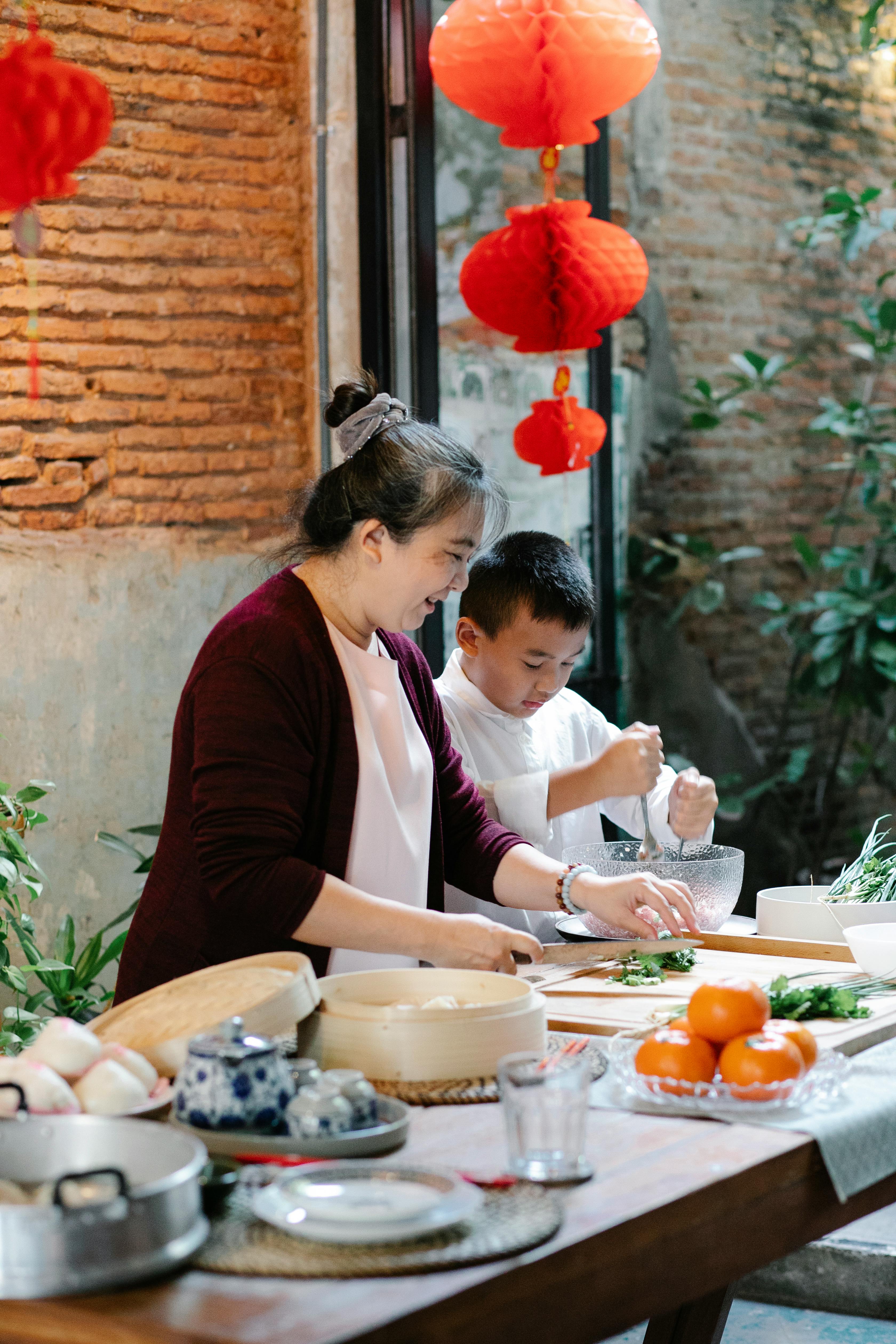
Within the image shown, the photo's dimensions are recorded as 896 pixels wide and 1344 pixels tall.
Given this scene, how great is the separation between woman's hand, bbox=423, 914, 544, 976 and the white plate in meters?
0.59

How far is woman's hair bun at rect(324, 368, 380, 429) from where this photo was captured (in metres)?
2.17

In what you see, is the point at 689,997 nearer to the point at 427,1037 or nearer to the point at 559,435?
the point at 427,1037

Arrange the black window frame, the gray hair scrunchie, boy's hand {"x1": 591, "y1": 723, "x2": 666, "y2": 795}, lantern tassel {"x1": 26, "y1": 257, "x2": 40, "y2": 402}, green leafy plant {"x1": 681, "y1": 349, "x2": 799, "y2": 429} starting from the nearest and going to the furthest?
the gray hair scrunchie < boy's hand {"x1": 591, "y1": 723, "x2": 666, "y2": 795} < lantern tassel {"x1": 26, "y1": 257, "x2": 40, "y2": 402} < the black window frame < green leafy plant {"x1": 681, "y1": 349, "x2": 799, "y2": 429}

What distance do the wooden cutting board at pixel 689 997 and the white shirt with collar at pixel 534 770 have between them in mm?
371

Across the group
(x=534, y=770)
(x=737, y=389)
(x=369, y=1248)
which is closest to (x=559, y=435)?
(x=534, y=770)

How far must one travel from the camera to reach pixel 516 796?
2.62 metres

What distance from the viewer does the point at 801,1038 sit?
1.50m

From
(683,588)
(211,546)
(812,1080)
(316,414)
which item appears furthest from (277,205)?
(812,1080)

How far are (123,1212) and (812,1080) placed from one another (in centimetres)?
74

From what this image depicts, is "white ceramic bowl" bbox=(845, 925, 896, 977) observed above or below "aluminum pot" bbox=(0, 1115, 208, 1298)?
below

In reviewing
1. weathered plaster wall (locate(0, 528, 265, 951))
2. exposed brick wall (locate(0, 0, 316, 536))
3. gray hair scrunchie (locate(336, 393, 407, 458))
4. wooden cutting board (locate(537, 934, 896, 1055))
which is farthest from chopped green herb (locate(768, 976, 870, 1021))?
exposed brick wall (locate(0, 0, 316, 536))

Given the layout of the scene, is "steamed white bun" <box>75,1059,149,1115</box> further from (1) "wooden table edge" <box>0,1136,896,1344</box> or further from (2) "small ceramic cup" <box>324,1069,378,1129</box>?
(1) "wooden table edge" <box>0,1136,896,1344</box>

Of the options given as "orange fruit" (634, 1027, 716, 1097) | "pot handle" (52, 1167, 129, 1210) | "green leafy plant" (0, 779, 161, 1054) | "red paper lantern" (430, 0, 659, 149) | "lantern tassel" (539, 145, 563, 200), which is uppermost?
"red paper lantern" (430, 0, 659, 149)

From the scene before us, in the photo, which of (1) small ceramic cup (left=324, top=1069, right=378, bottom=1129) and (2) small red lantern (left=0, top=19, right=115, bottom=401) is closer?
(1) small ceramic cup (left=324, top=1069, right=378, bottom=1129)
